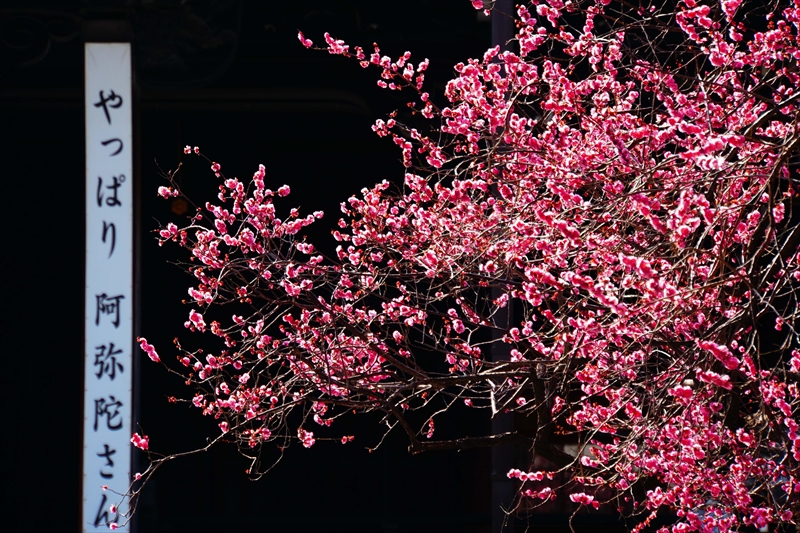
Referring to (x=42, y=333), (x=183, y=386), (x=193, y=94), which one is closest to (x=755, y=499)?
(x=183, y=386)

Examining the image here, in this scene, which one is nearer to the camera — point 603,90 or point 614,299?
point 614,299

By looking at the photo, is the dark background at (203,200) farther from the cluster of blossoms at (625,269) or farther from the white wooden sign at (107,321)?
the cluster of blossoms at (625,269)

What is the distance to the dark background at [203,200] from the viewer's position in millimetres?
8602

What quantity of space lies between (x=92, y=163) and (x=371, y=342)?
11.3ft

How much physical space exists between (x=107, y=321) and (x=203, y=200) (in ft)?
6.97

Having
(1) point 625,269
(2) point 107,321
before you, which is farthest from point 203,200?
(1) point 625,269

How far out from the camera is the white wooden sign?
7.29m

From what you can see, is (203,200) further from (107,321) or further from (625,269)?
(625,269)

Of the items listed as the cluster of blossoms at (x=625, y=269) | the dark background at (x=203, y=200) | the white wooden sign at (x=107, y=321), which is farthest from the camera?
the dark background at (x=203, y=200)

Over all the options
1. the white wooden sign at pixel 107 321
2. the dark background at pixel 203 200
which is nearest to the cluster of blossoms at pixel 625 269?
the white wooden sign at pixel 107 321

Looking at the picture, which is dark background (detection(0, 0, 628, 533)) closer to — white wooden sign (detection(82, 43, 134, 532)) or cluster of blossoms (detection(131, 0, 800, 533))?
white wooden sign (detection(82, 43, 134, 532))

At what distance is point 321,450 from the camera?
9008 millimetres

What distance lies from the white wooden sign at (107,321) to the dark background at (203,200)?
1.23m

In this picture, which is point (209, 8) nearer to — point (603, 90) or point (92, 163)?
point (92, 163)
